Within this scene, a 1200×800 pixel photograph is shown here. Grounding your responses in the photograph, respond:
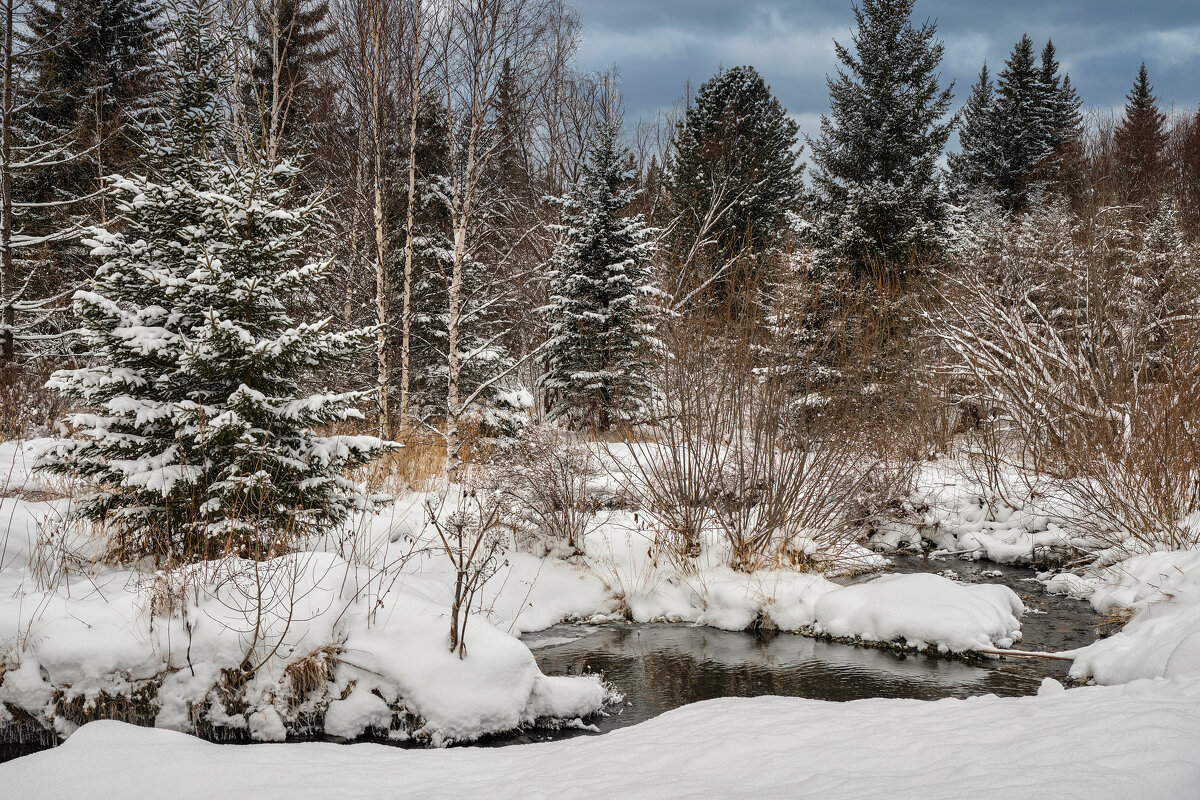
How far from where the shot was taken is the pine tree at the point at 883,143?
1653 centimetres

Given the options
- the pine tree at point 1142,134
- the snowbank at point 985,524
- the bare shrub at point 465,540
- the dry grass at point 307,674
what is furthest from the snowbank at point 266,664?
the pine tree at point 1142,134

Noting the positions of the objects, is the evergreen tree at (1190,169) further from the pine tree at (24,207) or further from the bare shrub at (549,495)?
the pine tree at (24,207)

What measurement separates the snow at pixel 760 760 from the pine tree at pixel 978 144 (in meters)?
27.2

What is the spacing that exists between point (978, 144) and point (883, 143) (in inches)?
584

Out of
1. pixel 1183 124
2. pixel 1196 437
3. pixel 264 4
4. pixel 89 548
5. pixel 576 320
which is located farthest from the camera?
pixel 1183 124

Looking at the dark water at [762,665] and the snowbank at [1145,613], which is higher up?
the snowbank at [1145,613]

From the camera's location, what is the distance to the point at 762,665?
21.2 feet

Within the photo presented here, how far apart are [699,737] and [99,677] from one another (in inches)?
156

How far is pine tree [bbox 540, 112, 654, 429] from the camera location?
47.3 feet

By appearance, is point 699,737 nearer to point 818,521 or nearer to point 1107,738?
point 1107,738

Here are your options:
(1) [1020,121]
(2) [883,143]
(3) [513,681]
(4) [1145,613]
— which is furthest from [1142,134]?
(3) [513,681]

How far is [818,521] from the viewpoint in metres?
8.34

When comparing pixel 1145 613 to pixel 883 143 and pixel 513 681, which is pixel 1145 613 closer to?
pixel 513 681

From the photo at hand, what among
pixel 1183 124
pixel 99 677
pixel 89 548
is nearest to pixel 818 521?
pixel 99 677
